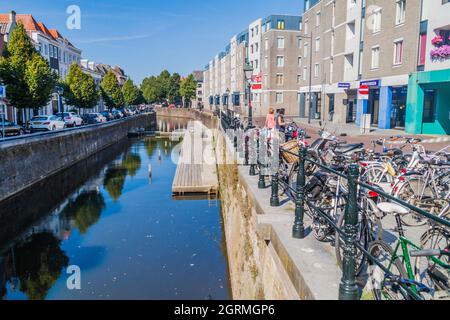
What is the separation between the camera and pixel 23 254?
41.5ft

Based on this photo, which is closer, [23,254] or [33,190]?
[23,254]

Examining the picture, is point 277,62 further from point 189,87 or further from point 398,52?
point 189,87

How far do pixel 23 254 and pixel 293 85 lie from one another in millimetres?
50143

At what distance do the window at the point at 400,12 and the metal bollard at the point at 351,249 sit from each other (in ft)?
85.6

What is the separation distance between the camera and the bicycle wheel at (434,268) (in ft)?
11.2

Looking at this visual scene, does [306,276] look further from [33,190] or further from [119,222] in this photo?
[33,190]

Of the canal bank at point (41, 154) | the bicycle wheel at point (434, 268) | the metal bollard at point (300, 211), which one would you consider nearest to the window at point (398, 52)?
the canal bank at point (41, 154)

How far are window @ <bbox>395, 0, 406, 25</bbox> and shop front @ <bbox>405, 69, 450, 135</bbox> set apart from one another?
4403 millimetres

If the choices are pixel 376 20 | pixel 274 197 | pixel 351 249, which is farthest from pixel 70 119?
pixel 351 249

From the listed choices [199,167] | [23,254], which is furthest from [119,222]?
[199,167]

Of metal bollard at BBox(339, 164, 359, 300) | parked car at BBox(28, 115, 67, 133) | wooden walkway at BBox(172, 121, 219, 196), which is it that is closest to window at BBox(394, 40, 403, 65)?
wooden walkway at BBox(172, 121, 219, 196)

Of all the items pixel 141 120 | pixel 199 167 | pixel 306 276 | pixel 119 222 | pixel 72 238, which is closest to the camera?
pixel 306 276

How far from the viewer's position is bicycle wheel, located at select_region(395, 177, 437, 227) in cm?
636

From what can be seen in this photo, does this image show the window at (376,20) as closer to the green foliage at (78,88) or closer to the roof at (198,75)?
the green foliage at (78,88)
